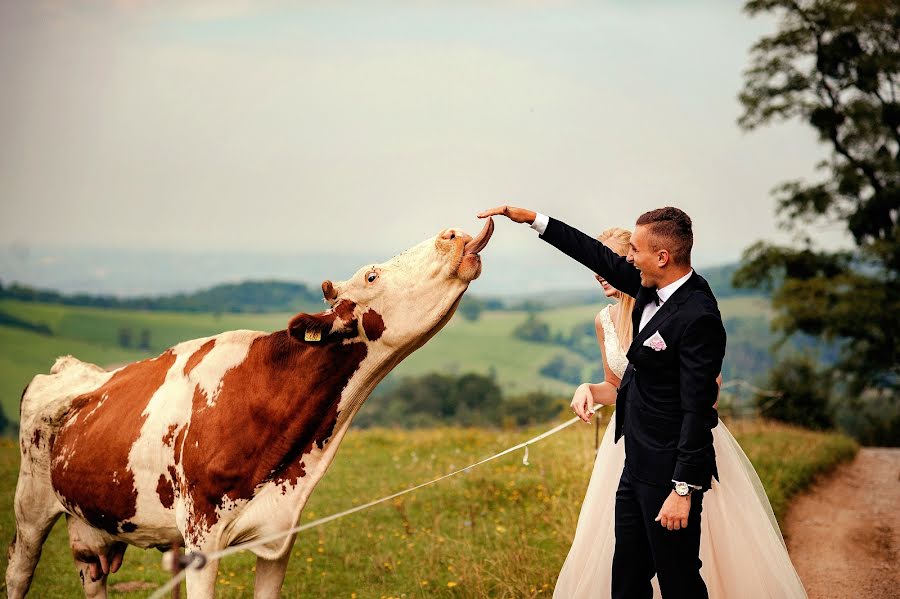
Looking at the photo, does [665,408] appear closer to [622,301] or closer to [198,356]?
[622,301]

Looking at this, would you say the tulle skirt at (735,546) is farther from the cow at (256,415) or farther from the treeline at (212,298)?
the treeline at (212,298)

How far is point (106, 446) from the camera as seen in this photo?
4.41 m

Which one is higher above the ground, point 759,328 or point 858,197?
point 858,197

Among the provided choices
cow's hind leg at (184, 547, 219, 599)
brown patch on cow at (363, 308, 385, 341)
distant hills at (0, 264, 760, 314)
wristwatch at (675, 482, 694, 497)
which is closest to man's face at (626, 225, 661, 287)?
wristwatch at (675, 482, 694, 497)

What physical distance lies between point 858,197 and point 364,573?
24841mm

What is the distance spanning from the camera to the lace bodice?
4.67m

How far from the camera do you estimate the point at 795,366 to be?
73.9 feet

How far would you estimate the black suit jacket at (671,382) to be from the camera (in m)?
3.35

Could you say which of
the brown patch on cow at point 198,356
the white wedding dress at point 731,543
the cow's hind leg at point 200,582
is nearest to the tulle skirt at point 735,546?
the white wedding dress at point 731,543

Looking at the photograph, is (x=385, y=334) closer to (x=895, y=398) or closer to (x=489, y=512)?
(x=489, y=512)

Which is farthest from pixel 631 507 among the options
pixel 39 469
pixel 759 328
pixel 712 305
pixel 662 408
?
pixel 759 328

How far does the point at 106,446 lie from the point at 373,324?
67.8 inches

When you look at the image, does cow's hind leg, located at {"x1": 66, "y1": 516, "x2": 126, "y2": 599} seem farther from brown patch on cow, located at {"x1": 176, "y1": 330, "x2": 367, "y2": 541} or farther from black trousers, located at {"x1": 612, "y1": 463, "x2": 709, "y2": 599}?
black trousers, located at {"x1": 612, "y1": 463, "x2": 709, "y2": 599}

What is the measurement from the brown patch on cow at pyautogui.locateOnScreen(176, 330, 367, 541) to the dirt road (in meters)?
4.83
